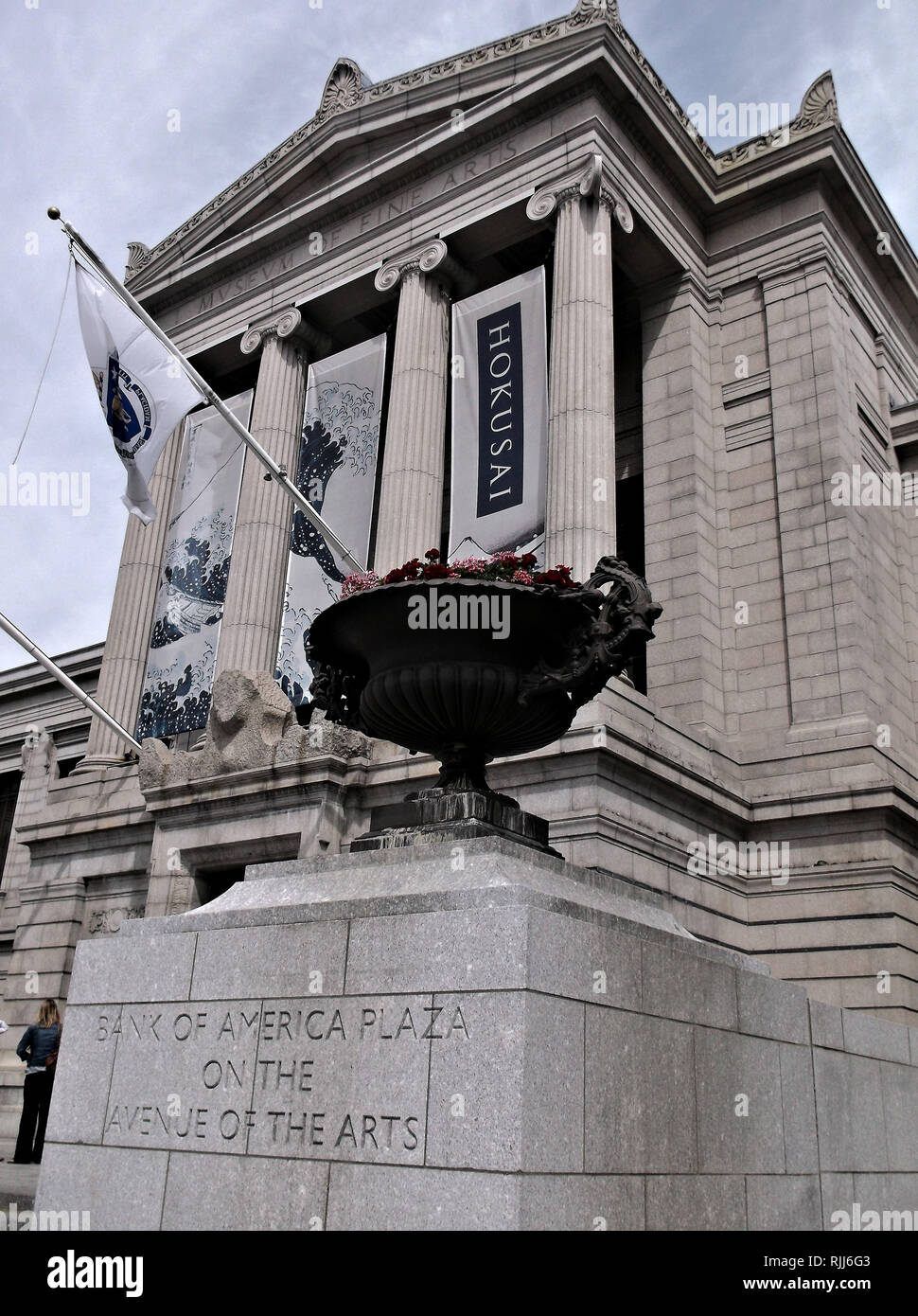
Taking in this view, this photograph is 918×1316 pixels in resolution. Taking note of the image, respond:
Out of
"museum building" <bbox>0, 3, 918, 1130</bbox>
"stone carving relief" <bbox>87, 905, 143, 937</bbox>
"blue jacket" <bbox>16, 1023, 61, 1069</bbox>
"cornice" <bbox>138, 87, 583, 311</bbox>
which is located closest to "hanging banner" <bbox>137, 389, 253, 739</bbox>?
"museum building" <bbox>0, 3, 918, 1130</bbox>

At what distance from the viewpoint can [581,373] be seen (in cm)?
2059

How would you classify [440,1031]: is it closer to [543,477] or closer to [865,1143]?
[865,1143]

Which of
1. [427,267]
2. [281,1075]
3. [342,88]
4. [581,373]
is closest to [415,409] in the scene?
[427,267]

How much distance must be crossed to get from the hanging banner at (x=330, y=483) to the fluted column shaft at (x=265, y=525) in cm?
39

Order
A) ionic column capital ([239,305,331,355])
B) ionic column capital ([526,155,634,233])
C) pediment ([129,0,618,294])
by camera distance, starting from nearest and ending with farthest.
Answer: ionic column capital ([526,155,634,233]) < pediment ([129,0,618,294]) < ionic column capital ([239,305,331,355])

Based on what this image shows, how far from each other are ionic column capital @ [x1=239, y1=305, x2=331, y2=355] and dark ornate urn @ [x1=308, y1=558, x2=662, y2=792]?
2152 cm

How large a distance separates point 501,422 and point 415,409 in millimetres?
2484

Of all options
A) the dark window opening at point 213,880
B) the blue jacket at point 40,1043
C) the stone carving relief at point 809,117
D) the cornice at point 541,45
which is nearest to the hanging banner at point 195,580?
the dark window opening at point 213,880

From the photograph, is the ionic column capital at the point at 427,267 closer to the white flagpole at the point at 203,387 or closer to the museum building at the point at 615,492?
the museum building at the point at 615,492

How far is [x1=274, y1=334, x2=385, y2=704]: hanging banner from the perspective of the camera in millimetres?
23281

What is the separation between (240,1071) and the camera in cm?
573

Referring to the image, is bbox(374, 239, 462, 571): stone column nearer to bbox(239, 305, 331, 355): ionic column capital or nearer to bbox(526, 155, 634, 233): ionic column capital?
bbox(526, 155, 634, 233): ionic column capital
